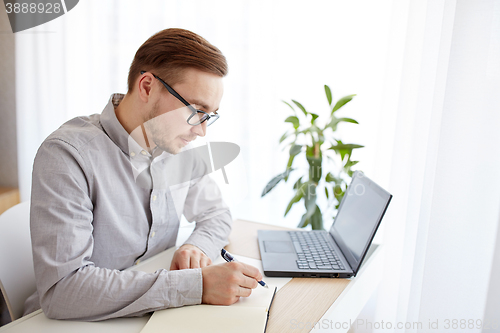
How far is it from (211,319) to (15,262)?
1.96 feet

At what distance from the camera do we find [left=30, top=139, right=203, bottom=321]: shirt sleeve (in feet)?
2.27

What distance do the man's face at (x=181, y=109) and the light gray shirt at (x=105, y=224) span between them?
7 centimetres

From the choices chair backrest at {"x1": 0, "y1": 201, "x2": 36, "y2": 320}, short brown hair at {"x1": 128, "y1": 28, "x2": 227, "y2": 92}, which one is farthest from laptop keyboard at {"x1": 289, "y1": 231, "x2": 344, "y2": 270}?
chair backrest at {"x1": 0, "y1": 201, "x2": 36, "y2": 320}

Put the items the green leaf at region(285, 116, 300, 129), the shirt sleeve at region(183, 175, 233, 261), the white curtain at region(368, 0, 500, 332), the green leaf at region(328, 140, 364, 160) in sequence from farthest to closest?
1. the green leaf at region(285, 116, 300, 129)
2. the green leaf at region(328, 140, 364, 160)
3. the white curtain at region(368, 0, 500, 332)
4. the shirt sleeve at region(183, 175, 233, 261)

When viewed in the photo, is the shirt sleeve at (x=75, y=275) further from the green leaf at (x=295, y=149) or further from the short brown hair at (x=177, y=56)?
the green leaf at (x=295, y=149)

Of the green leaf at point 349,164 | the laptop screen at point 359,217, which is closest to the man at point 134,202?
the laptop screen at point 359,217

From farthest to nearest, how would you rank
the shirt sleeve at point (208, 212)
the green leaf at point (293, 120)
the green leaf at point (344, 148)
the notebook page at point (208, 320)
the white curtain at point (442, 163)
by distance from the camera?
1. the green leaf at point (293, 120)
2. the green leaf at point (344, 148)
3. the white curtain at point (442, 163)
4. the shirt sleeve at point (208, 212)
5. the notebook page at point (208, 320)

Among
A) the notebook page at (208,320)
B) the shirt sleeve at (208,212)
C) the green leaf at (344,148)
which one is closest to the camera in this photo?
the notebook page at (208,320)

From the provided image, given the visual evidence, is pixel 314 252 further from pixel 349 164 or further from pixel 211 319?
pixel 349 164

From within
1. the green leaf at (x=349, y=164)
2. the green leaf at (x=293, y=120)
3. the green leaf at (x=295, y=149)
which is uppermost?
the green leaf at (x=293, y=120)

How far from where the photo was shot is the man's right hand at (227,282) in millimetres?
730

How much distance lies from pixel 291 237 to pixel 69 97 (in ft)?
5.38

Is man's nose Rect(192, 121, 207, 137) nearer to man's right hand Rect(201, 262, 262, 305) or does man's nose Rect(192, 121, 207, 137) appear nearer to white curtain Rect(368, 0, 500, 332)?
man's right hand Rect(201, 262, 262, 305)

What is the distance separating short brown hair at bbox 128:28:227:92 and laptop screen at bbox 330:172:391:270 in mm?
528
